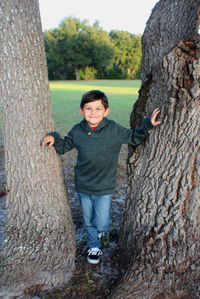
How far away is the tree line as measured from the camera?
56.0 m

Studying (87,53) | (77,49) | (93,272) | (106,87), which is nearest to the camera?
(93,272)

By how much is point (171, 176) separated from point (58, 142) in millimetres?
1074

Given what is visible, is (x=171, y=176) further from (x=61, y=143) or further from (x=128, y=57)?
(x=128, y=57)

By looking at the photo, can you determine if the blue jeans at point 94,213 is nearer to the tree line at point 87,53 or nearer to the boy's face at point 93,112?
the boy's face at point 93,112

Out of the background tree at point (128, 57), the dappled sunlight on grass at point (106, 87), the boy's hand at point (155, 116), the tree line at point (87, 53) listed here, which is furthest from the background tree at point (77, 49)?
the boy's hand at point (155, 116)

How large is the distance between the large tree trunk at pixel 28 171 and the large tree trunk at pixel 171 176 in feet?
2.36

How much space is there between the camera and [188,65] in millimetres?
1977

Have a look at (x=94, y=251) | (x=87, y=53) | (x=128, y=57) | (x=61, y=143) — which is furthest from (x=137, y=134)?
(x=128, y=57)

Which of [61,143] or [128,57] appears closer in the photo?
[61,143]

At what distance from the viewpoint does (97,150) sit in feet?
8.21

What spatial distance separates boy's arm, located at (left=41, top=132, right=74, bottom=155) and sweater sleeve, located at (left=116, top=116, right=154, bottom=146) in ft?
1.74

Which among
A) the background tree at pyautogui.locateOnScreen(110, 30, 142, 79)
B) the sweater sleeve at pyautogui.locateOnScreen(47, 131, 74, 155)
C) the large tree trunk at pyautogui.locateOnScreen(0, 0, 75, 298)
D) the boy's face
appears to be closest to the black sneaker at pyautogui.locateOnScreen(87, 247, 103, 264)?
the large tree trunk at pyautogui.locateOnScreen(0, 0, 75, 298)

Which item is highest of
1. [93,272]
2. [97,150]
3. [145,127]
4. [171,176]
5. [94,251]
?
[145,127]

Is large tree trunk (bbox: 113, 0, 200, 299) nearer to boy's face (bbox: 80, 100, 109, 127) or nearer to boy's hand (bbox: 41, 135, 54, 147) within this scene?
boy's face (bbox: 80, 100, 109, 127)
